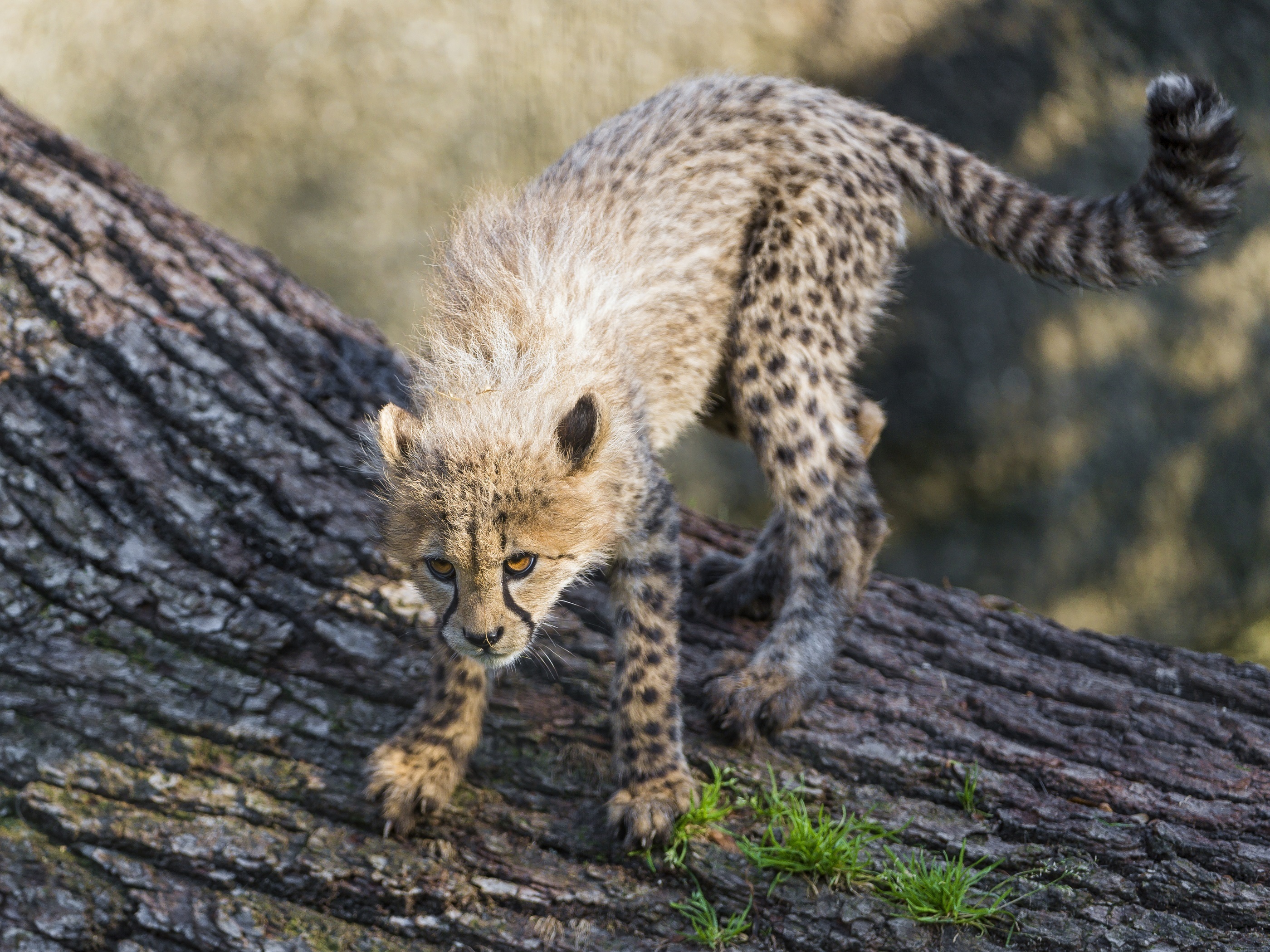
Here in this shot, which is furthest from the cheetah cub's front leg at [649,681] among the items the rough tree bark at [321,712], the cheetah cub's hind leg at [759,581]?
the cheetah cub's hind leg at [759,581]

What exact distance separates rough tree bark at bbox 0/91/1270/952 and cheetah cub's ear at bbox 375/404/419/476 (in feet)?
2.49

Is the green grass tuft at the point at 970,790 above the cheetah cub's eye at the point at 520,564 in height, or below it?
below

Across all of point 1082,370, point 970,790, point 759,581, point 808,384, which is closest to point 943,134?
point 1082,370

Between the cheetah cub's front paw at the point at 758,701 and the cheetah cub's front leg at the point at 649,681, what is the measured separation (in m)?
0.15

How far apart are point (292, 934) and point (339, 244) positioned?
15.8 ft

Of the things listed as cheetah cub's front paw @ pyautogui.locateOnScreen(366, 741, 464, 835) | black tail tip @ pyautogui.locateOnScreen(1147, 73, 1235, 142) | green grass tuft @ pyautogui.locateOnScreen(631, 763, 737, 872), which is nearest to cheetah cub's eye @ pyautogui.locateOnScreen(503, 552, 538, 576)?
cheetah cub's front paw @ pyautogui.locateOnScreen(366, 741, 464, 835)

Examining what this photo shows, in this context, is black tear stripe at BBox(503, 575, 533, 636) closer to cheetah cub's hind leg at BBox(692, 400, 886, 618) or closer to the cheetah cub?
the cheetah cub

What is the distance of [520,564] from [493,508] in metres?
0.17

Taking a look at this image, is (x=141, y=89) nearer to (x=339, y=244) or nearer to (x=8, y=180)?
→ (x=339, y=244)

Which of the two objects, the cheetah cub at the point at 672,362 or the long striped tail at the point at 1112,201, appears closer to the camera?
the cheetah cub at the point at 672,362

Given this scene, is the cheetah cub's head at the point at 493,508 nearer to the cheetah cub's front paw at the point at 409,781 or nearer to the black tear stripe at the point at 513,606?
the black tear stripe at the point at 513,606

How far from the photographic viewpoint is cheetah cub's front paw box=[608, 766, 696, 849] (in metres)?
2.72

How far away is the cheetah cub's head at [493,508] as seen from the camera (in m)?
2.56

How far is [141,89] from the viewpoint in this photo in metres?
6.39
